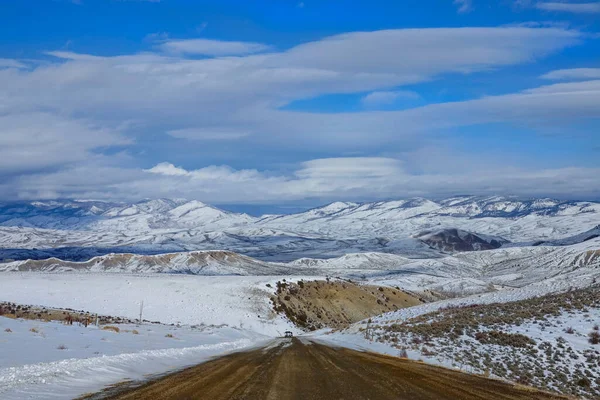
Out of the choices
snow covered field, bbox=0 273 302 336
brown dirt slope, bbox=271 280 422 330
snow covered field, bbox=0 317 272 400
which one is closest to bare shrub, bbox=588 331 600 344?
snow covered field, bbox=0 317 272 400

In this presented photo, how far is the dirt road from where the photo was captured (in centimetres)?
1285

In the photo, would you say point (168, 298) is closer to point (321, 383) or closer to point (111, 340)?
point (111, 340)

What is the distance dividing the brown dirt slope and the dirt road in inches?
2420

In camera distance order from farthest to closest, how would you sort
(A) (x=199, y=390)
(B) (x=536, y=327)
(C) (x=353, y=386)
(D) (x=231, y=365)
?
(B) (x=536, y=327), (D) (x=231, y=365), (C) (x=353, y=386), (A) (x=199, y=390)

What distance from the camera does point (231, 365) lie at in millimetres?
19344

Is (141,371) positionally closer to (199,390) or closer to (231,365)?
(231,365)

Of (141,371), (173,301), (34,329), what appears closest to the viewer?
(141,371)

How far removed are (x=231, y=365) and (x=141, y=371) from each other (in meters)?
3.28

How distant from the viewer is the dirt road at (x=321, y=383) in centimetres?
1285

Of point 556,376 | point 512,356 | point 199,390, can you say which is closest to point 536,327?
point 512,356

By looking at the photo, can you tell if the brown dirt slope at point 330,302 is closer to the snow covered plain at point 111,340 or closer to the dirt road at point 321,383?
the snow covered plain at point 111,340

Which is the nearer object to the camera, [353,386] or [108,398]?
[108,398]

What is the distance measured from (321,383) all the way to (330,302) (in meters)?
80.1

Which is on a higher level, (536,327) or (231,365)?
(536,327)
